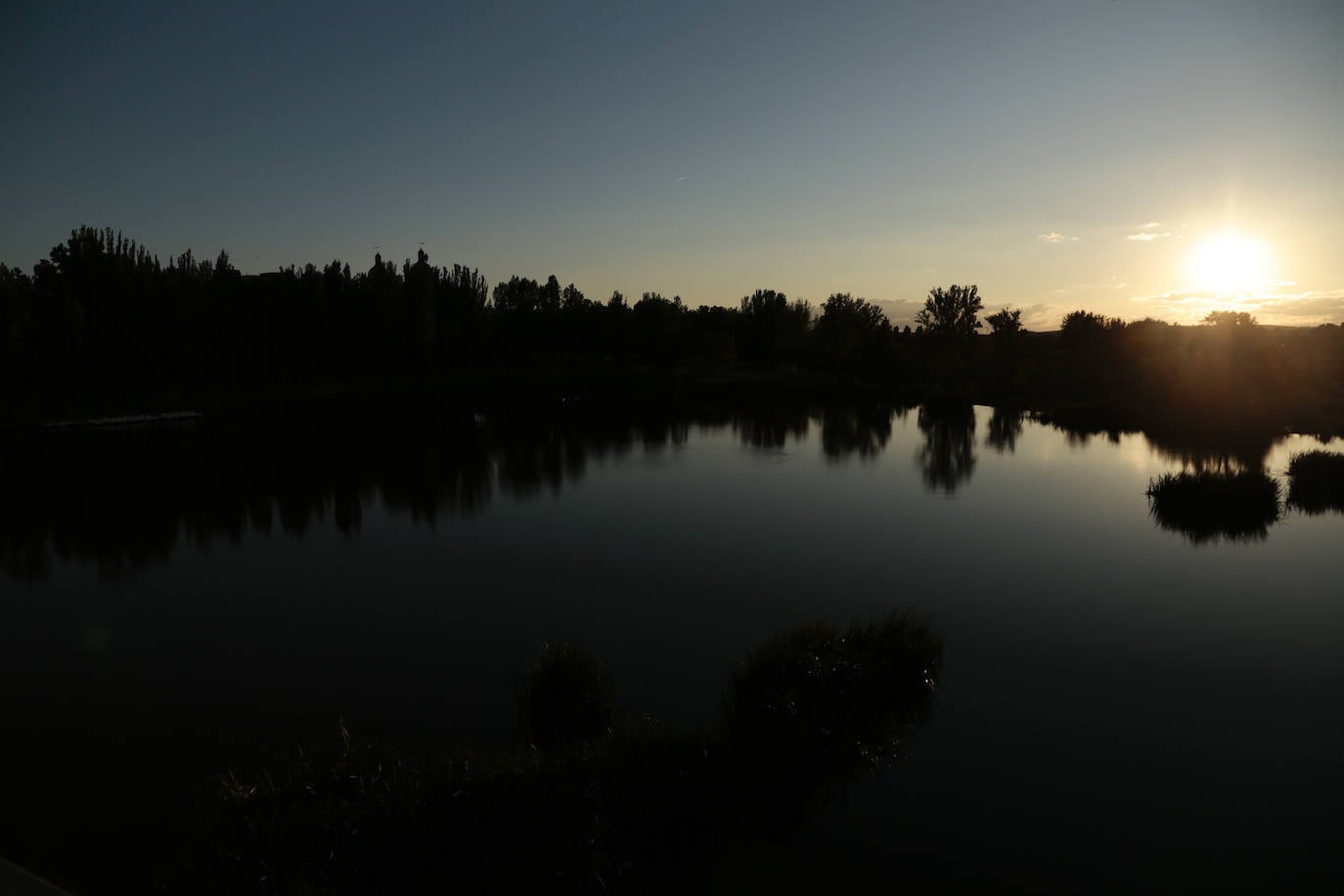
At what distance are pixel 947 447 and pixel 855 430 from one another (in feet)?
27.9

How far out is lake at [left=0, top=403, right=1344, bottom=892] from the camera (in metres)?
8.66

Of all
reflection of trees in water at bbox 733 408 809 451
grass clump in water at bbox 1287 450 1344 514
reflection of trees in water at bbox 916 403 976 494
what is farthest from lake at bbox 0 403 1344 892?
reflection of trees in water at bbox 733 408 809 451

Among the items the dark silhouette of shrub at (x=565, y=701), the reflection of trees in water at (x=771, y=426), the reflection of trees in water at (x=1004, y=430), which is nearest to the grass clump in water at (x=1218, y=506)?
the reflection of trees in water at (x=1004, y=430)

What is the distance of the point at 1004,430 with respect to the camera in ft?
172

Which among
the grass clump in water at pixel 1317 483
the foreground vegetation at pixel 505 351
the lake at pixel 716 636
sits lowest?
the lake at pixel 716 636

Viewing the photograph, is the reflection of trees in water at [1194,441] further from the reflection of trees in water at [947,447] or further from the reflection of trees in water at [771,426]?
the reflection of trees in water at [771,426]

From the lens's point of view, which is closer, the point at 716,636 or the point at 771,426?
the point at 716,636

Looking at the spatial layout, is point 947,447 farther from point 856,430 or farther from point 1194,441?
point 1194,441

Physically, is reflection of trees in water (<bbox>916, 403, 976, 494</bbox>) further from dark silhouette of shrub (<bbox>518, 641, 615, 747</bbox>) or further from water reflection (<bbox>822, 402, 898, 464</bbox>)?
dark silhouette of shrub (<bbox>518, 641, 615, 747</bbox>)

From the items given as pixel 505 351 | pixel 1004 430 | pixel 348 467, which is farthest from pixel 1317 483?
pixel 505 351

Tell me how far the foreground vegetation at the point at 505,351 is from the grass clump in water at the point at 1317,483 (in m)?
18.5

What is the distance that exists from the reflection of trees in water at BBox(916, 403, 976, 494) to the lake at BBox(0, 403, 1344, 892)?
45.2 inches

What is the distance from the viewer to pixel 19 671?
42.2ft

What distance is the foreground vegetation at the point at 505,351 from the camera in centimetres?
4900
